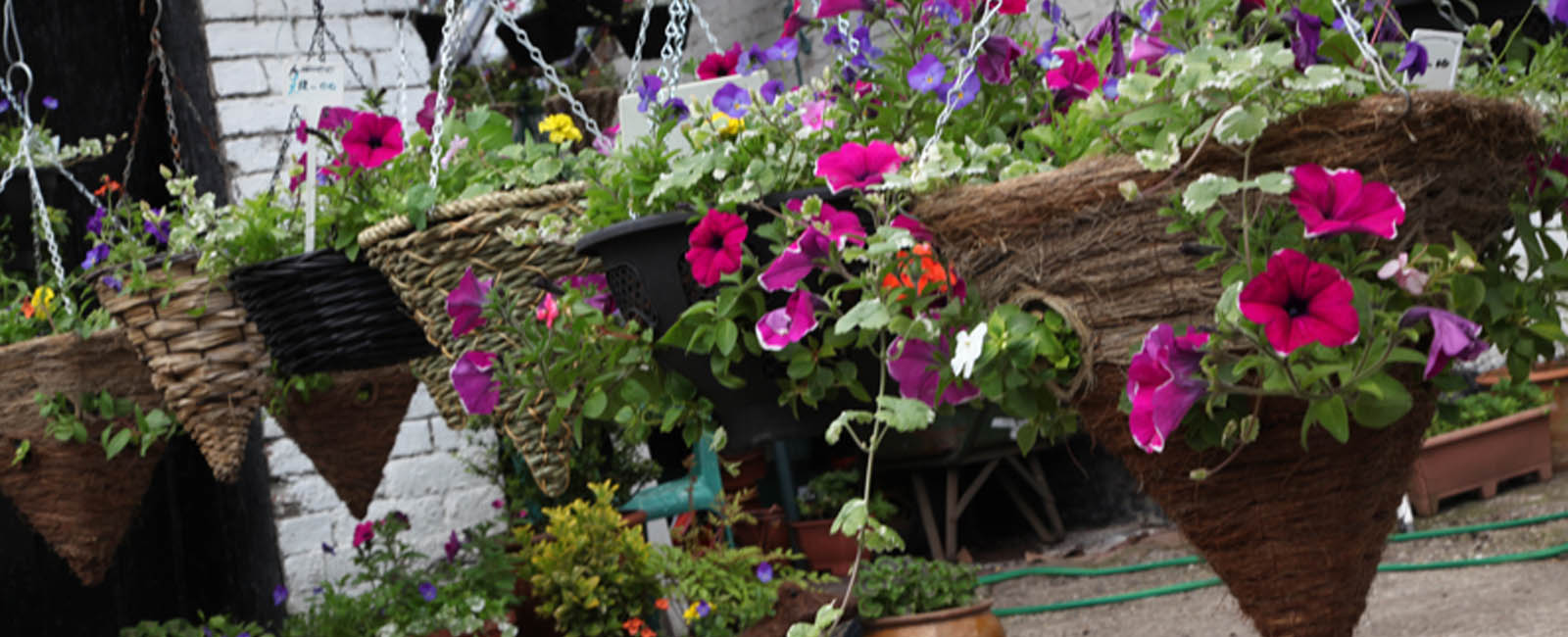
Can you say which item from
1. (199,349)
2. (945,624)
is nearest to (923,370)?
(199,349)

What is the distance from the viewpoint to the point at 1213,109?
0.71 meters

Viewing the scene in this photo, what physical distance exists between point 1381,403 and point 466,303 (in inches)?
24.3

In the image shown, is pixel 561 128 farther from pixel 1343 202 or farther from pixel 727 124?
pixel 1343 202

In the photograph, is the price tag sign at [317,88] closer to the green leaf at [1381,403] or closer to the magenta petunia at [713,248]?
the magenta petunia at [713,248]

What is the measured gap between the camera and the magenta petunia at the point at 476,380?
40.0 inches

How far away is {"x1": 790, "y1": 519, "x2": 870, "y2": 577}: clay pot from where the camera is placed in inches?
169

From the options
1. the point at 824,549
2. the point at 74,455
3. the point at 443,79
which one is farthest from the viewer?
the point at 824,549

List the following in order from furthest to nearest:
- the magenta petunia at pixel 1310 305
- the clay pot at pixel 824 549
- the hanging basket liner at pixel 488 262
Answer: the clay pot at pixel 824 549 < the hanging basket liner at pixel 488 262 < the magenta petunia at pixel 1310 305

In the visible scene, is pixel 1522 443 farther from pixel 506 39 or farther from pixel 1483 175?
pixel 1483 175

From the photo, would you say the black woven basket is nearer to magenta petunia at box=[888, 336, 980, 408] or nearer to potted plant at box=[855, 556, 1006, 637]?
magenta petunia at box=[888, 336, 980, 408]

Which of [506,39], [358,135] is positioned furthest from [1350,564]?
[506,39]

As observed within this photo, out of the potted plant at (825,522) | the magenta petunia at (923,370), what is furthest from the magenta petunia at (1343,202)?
the potted plant at (825,522)

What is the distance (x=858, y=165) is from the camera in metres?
0.81

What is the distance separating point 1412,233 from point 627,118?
0.63 meters
